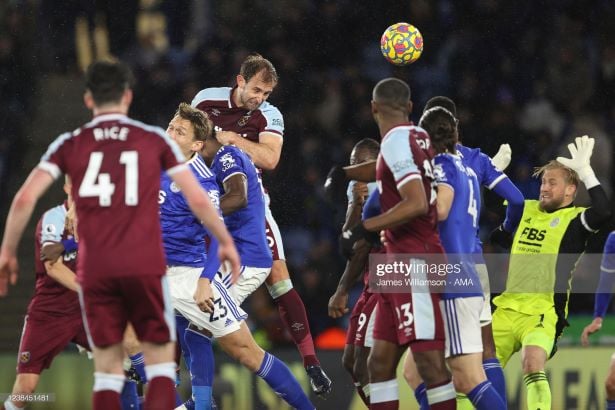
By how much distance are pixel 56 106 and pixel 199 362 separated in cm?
643

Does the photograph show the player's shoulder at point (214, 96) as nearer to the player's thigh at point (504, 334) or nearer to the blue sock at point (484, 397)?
the player's thigh at point (504, 334)

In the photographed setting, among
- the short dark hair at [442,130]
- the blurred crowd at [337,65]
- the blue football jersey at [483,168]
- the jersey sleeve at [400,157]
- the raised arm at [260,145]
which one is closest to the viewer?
the jersey sleeve at [400,157]

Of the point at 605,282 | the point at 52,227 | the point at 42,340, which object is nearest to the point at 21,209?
the point at 52,227

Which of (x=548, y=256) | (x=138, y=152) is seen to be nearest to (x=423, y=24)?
(x=548, y=256)

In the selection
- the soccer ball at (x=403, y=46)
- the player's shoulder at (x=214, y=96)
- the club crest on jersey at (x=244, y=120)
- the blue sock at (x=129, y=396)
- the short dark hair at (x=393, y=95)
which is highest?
the soccer ball at (x=403, y=46)

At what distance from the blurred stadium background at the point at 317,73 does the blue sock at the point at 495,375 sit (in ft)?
14.9

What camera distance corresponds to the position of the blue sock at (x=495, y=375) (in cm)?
648

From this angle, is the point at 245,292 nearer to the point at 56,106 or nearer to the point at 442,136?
the point at 442,136

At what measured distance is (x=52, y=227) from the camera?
643cm

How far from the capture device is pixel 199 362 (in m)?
6.89

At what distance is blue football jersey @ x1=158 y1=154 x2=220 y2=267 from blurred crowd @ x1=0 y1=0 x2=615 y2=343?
484cm

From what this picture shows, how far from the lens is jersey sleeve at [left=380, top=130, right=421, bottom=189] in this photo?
5176 millimetres

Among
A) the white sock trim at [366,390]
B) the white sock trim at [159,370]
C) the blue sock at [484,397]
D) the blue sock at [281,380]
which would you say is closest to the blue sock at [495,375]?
the white sock trim at [366,390]

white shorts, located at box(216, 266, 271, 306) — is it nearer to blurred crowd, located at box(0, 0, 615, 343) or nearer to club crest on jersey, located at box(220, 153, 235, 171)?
club crest on jersey, located at box(220, 153, 235, 171)
